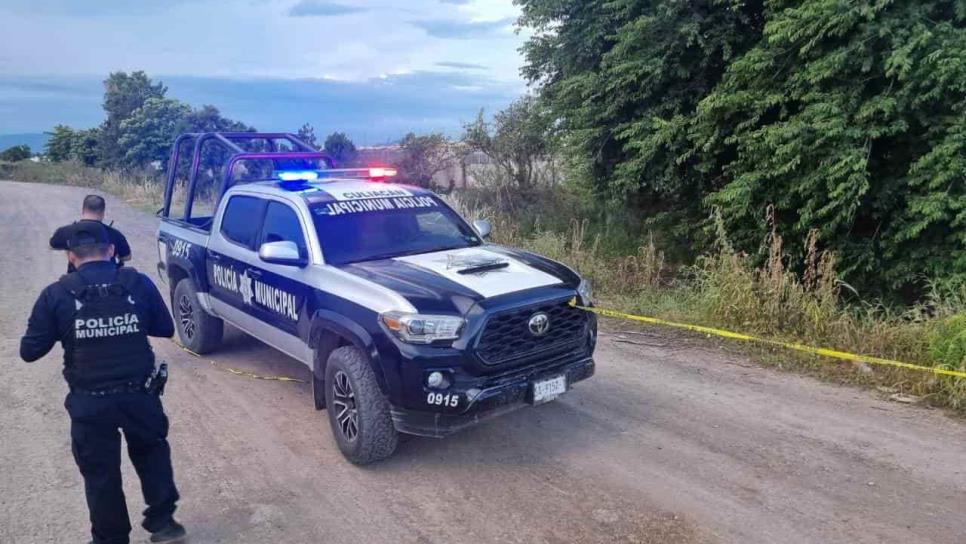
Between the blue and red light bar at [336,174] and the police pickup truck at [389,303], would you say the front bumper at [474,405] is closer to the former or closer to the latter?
the police pickup truck at [389,303]

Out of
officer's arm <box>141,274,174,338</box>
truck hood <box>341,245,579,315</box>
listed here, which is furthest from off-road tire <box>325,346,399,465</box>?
officer's arm <box>141,274,174,338</box>

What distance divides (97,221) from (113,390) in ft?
4.30

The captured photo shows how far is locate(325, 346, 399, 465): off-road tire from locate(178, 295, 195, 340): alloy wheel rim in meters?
3.06

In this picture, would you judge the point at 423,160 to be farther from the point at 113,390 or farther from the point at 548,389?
the point at 113,390

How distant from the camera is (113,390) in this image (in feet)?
12.2

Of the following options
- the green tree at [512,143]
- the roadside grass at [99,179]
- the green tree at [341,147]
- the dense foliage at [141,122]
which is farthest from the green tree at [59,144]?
the green tree at [512,143]

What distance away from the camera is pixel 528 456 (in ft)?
16.3

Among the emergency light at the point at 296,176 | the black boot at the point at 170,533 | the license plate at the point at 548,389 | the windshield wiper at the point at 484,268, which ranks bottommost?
the black boot at the point at 170,533

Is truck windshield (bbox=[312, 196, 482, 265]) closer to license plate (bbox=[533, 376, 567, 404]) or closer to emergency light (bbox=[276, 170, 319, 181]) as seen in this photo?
emergency light (bbox=[276, 170, 319, 181])

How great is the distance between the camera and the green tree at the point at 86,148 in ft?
133

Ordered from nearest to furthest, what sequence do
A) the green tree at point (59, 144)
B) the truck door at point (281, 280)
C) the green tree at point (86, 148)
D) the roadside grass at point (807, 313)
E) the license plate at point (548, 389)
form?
the license plate at point (548, 389) → the truck door at point (281, 280) → the roadside grass at point (807, 313) → the green tree at point (86, 148) → the green tree at point (59, 144)

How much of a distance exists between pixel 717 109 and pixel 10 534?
818 centimetres

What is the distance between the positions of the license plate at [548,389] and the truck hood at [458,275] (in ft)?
2.09

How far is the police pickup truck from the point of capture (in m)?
4.53
